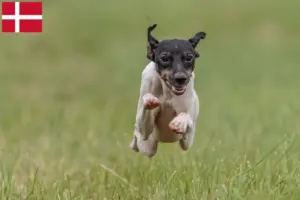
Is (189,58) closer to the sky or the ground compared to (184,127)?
closer to the sky

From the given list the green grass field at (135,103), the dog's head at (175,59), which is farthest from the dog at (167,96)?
the green grass field at (135,103)

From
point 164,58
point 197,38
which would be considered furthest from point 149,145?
point 197,38

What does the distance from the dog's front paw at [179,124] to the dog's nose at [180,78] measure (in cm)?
27

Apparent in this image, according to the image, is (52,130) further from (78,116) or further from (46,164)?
(46,164)

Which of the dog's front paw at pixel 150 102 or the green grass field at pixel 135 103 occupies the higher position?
the dog's front paw at pixel 150 102

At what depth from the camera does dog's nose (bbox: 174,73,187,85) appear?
535 centimetres

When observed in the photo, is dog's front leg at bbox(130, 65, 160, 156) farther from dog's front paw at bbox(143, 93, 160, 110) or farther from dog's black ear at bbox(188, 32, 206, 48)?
dog's black ear at bbox(188, 32, 206, 48)

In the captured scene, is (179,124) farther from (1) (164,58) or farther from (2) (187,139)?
(1) (164,58)

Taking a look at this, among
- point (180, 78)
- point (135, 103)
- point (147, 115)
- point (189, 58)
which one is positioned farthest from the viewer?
point (135, 103)

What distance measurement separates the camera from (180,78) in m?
5.36

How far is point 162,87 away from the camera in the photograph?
5.82 m

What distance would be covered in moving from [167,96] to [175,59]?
16.1 inches

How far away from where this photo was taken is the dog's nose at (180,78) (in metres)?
5.35

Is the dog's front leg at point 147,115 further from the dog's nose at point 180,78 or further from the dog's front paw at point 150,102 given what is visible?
the dog's nose at point 180,78
